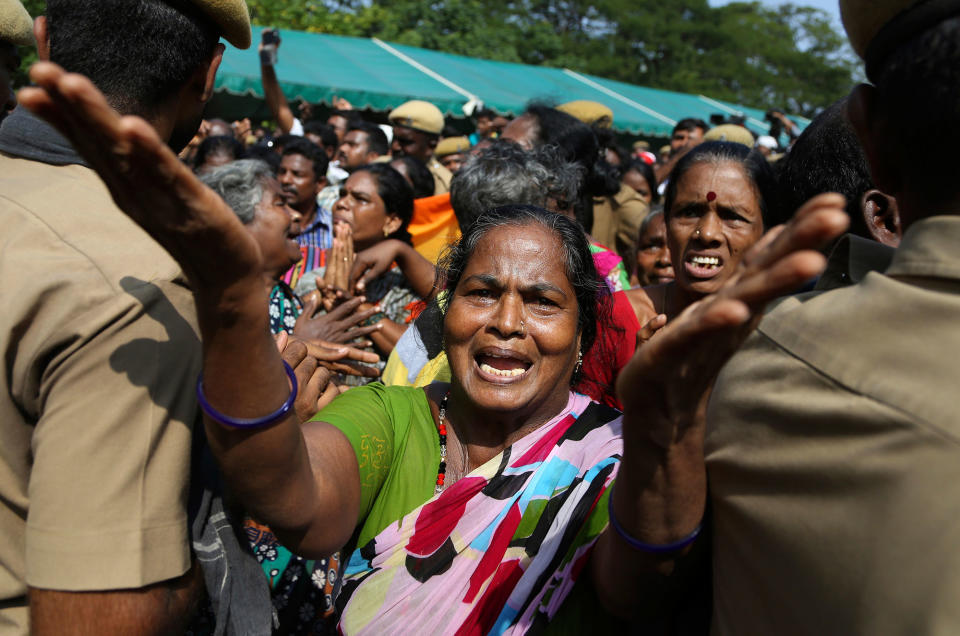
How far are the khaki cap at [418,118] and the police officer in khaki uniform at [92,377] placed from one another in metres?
7.09

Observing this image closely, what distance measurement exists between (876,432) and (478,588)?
3.39ft

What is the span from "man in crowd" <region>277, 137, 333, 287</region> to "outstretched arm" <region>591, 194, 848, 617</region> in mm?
4739

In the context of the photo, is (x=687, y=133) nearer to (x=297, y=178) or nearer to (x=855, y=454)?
(x=297, y=178)

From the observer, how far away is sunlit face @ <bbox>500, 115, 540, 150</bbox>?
14.7ft

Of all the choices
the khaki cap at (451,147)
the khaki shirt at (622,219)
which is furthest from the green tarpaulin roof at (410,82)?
the khaki shirt at (622,219)

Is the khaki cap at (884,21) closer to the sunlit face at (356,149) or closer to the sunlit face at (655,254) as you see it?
A: the sunlit face at (655,254)

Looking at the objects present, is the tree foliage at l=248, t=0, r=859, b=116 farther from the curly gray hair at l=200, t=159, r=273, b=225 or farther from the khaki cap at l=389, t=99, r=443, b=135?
the curly gray hair at l=200, t=159, r=273, b=225

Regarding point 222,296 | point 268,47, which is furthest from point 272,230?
point 268,47

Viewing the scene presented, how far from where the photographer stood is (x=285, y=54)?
14.0m

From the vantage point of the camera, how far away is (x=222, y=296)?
1201 mm

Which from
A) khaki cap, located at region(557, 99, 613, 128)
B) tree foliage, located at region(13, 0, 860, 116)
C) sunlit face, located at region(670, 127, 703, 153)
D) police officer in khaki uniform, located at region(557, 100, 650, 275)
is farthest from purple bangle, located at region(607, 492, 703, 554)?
tree foliage, located at region(13, 0, 860, 116)

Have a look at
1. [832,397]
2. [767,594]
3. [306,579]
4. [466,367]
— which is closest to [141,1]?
[466,367]

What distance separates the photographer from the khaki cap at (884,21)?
103cm

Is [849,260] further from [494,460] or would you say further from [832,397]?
[494,460]
